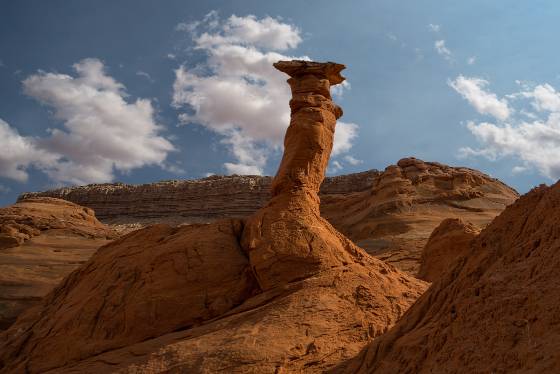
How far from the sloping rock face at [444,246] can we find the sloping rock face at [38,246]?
8221 mm

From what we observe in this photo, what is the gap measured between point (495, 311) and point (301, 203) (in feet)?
14.0

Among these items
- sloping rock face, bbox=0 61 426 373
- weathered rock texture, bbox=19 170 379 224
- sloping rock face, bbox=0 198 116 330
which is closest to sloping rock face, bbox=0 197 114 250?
sloping rock face, bbox=0 198 116 330

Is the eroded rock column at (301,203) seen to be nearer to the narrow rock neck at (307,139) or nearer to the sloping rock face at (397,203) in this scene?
the narrow rock neck at (307,139)

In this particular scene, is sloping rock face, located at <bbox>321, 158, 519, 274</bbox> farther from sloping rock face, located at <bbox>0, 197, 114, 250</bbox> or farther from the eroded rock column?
the eroded rock column

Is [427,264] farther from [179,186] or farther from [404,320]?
[179,186]

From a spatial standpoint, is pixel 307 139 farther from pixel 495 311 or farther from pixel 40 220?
pixel 40 220

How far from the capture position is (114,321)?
6727 mm

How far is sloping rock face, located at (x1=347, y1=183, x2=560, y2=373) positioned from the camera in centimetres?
302

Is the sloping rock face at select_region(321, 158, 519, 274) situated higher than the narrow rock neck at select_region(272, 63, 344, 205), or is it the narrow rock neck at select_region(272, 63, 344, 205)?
the sloping rock face at select_region(321, 158, 519, 274)

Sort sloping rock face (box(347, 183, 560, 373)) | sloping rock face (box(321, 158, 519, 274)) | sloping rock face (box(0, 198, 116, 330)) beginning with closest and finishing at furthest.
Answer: sloping rock face (box(347, 183, 560, 373)) < sloping rock face (box(0, 198, 116, 330)) < sloping rock face (box(321, 158, 519, 274))

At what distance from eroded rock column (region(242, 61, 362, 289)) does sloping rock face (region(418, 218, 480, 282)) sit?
4375 mm

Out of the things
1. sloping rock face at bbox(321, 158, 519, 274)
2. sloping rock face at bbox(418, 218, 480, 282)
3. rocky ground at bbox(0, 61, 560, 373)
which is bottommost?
rocky ground at bbox(0, 61, 560, 373)

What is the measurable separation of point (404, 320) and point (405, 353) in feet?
1.96

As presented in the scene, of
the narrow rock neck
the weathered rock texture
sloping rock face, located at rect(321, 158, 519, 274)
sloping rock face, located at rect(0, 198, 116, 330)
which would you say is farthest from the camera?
the weathered rock texture
